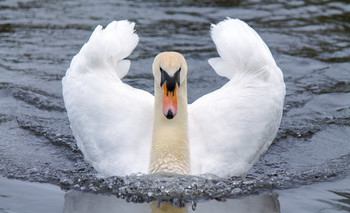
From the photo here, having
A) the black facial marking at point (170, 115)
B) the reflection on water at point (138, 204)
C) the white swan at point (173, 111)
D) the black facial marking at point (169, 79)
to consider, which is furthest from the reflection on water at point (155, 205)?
the black facial marking at point (169, 79)

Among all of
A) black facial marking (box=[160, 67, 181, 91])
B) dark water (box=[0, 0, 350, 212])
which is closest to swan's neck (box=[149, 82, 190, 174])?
dark water (box=[0, 0, 350, 212])

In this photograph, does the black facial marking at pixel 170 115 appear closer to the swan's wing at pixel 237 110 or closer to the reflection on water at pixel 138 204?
the swan's wing at pixel 237 110

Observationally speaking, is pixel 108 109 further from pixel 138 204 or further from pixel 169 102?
pixel 138 204

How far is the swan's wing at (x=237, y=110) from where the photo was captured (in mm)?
6723

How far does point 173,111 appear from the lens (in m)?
6.24

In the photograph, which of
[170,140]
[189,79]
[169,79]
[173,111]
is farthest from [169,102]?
[189,79]

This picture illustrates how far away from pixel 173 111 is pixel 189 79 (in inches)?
145

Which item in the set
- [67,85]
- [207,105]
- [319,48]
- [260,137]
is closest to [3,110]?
[67,85]

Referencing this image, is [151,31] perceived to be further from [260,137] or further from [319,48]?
[260,137]

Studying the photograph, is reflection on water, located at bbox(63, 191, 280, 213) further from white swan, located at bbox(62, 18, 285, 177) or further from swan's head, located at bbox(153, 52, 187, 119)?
swan's head, located at bbox(153, 52, 187, 119)

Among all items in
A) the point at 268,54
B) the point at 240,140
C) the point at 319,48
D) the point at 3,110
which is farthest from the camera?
the point at 319,48

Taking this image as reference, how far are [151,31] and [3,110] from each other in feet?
11.0

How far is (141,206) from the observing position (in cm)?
628

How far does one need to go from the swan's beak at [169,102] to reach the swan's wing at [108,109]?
666 millimetres
